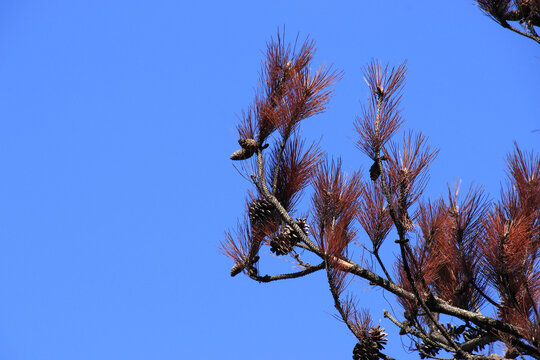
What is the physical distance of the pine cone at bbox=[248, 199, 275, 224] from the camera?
4.12 m

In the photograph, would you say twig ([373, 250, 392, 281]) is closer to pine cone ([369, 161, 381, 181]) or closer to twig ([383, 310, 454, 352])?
pine cone ([369, 161, 381, 181])

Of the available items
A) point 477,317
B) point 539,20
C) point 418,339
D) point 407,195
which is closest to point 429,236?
point 407,195

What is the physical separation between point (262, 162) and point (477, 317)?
1499 mm

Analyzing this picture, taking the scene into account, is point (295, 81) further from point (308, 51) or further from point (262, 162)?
point (262, 162)

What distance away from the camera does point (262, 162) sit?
416 centimetres

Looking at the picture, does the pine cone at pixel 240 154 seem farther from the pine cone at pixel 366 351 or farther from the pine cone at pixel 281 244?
the pine cone at pixel 366 351

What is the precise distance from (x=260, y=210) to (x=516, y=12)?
2.61 metres

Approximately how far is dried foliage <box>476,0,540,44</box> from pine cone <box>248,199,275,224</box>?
2335mm

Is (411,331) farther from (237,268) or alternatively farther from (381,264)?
(237,268)

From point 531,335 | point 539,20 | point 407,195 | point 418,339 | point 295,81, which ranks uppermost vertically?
point 539,20

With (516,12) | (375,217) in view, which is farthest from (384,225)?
(516,12)

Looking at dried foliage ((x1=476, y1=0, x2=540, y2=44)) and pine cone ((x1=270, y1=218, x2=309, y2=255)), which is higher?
dried foliage ((x1=476, y1=0, x2=540, y2=44))

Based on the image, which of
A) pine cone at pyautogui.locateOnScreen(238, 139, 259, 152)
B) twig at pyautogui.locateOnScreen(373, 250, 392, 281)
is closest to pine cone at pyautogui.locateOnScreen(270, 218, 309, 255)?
twig at pyautogui.locateOnScreen(373, 250, 392, 281)

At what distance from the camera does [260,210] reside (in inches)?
163
